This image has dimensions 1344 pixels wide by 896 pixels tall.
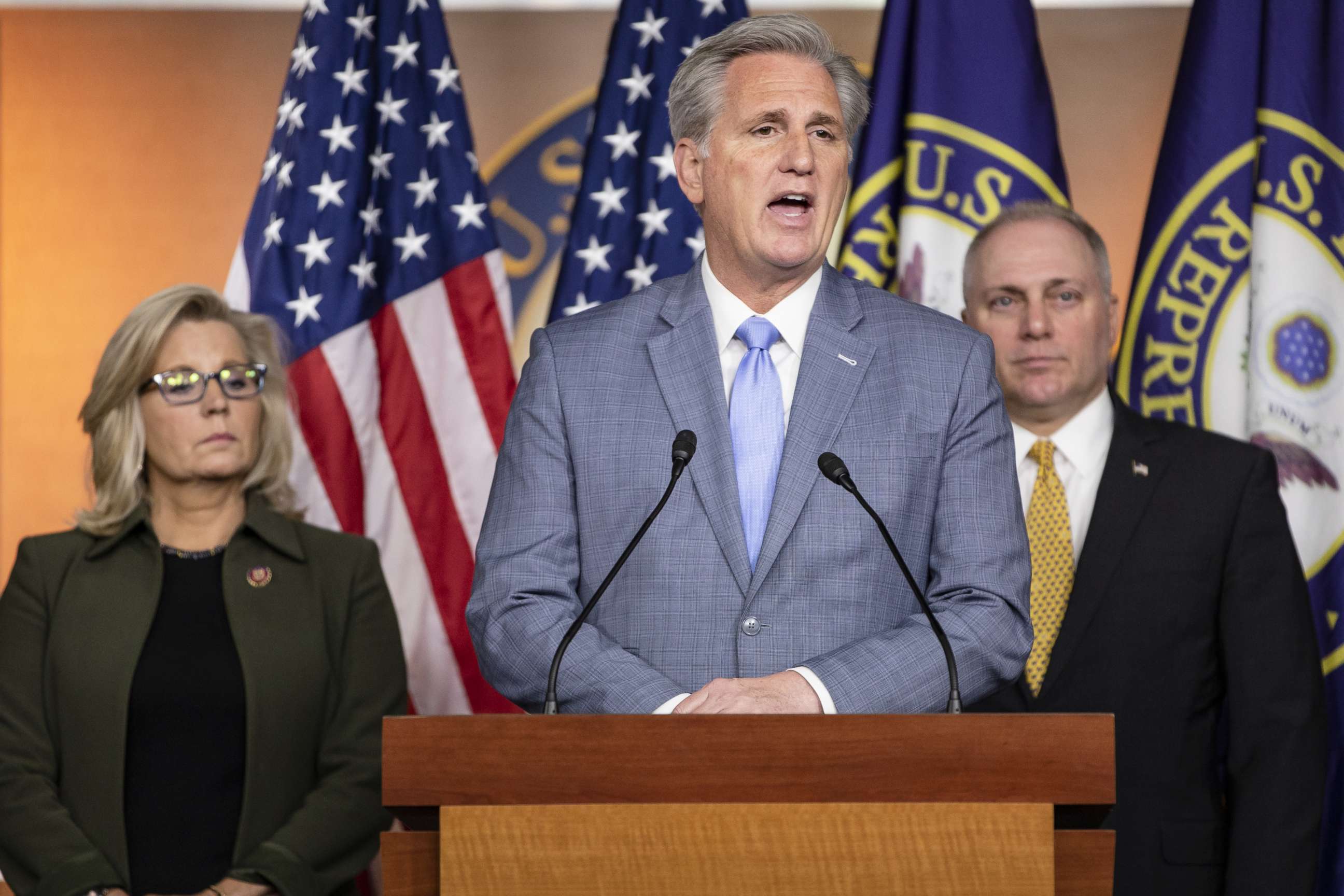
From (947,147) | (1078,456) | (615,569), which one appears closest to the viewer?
(615,569)

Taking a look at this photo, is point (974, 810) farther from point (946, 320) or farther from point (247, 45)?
point (247, 45)

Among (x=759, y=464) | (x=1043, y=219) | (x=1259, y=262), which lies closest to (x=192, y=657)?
(x=759, y=464)

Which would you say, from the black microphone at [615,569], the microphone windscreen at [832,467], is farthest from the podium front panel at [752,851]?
the microphone windscreen at [832,467]

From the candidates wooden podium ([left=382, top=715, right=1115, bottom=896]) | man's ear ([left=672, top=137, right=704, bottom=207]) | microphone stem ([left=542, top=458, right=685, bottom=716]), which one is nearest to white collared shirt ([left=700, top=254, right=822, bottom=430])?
man's ear ([left=672, top=137, right=704, bottom=207])

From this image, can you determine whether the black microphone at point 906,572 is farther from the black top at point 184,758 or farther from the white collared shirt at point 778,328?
the black top at point 184,758

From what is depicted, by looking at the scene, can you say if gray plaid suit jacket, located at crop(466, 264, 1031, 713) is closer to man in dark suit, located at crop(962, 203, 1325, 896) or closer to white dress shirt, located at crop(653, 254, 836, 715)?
white dress shirt, located at crop(653, 254, 836, 715)

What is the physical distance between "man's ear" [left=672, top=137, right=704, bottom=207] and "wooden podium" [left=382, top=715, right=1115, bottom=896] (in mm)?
1022

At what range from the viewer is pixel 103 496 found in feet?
9.98

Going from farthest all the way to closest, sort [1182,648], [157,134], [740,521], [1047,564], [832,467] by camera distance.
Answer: [157,134] → [1047,564] → [1182,648] → [740,521] → [832,467]

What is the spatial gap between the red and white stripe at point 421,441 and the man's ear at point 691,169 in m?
1.46

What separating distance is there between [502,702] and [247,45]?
209 centimetres

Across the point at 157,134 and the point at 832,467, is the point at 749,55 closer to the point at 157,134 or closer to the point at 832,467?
the point at 832,467

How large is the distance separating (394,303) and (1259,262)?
2004mm

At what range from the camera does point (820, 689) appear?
5.58 feet
